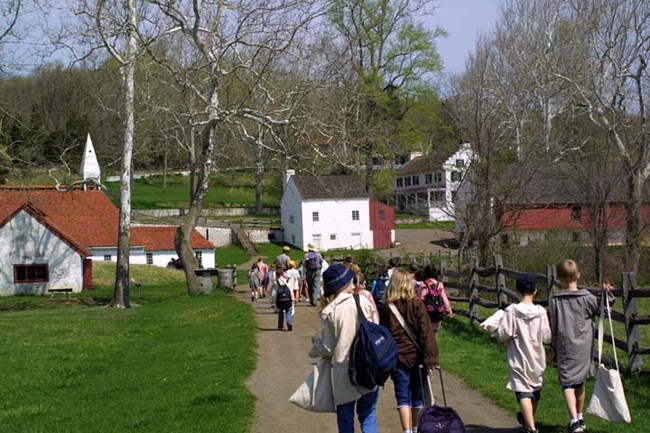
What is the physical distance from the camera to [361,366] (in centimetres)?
794

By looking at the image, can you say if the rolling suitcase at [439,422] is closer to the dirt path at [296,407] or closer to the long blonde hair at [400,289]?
the long blonde hair at [400,289]

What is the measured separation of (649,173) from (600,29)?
25.0 feet

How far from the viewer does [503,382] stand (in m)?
12.5

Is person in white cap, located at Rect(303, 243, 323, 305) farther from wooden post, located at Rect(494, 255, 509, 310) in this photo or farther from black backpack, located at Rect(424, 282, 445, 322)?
black backpack, located at Rect(424, 282, 445, 322)

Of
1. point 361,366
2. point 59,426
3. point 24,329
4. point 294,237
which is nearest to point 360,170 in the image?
point 24,329

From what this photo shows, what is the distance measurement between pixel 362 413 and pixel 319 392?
43cm

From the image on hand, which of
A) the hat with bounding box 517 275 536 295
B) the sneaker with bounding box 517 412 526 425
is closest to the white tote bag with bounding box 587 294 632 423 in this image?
the sneaker with bounding box 517 412 526 425

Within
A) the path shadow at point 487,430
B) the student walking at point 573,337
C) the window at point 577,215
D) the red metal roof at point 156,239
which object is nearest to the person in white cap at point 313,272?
the path shadow at point 487,430

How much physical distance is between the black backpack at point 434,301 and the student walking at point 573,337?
10.7ft

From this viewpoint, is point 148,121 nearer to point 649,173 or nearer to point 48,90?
point 649,173

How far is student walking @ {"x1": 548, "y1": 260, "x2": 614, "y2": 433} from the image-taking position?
29.6 feet

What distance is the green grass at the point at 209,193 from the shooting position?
8925 cm

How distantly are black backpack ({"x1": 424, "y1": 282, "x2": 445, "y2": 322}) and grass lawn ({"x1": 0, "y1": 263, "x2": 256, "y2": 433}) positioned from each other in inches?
106

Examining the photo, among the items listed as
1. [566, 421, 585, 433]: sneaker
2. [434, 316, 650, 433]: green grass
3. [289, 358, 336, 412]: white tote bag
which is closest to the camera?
[289, 358, 336, 412]: white tote bag
